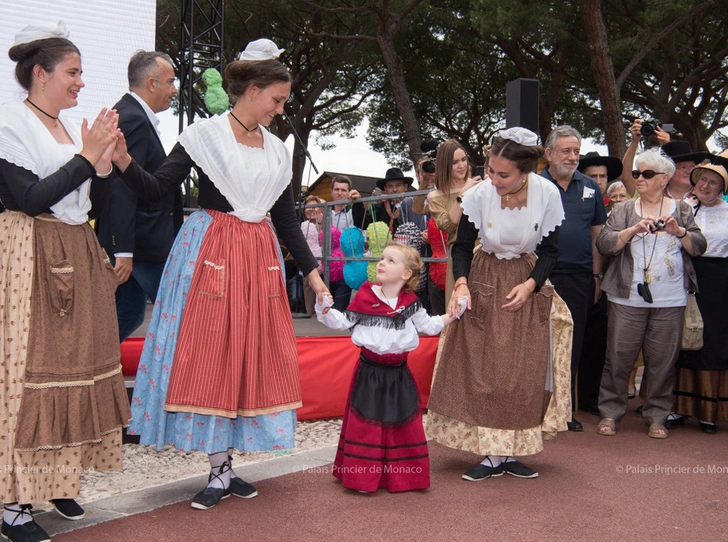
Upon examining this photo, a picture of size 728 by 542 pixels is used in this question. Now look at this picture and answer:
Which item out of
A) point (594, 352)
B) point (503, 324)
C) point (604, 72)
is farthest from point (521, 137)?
point (604, 72)

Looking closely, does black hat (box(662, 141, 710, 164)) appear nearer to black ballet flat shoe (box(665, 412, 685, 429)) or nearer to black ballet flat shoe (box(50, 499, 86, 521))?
black ballet flat shoe (box(665, 412, 685, 429))

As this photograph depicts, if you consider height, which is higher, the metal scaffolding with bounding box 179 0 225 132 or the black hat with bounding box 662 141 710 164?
the metal scaffolding with bounding box 179 0 225 132

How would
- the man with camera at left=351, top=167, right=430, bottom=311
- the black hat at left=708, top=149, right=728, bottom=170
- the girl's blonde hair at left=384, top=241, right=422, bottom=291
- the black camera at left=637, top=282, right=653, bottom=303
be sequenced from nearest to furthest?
the girl's blonde hair at left=384, top=241, right=422, bottom=291 < the black camera at left=637, top=282, right=653, bottom=303 < the black hat at left=708, top=149, right=728, bottom=170 < the man with camera at left=351, top=167, right=430, bottom=311

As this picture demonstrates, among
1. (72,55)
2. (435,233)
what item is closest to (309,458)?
(72,55)

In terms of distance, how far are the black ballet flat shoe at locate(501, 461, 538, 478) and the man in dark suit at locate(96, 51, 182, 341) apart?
2.08 m

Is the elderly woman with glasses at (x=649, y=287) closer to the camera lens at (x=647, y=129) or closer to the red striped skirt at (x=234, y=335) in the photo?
the camera lens at (x=647, y=129)

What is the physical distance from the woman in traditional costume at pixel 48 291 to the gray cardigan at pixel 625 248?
3451 millimetres

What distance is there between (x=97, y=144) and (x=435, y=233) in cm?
407

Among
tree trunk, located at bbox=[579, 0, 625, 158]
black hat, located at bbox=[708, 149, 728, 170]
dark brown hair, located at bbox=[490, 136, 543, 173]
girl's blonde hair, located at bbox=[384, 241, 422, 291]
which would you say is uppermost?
tree trunk, located at bbox=[579, 0, 625, 158]

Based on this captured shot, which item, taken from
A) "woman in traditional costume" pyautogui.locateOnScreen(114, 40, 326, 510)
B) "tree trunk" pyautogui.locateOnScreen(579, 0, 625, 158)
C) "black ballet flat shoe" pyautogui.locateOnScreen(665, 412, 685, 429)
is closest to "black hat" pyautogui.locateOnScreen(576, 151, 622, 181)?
"black ballet flat shoe" pyautogui.locateOnScreen(665, 412, 685, 429)

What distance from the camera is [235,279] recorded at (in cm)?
342

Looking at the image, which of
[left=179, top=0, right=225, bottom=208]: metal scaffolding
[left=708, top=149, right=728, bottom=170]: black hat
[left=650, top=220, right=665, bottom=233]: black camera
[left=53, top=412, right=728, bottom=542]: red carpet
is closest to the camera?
[left=53, top=412, right=728, bottom=542]: red carpet

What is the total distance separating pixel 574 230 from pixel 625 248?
1.17ft

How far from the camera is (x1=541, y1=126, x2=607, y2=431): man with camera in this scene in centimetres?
530
